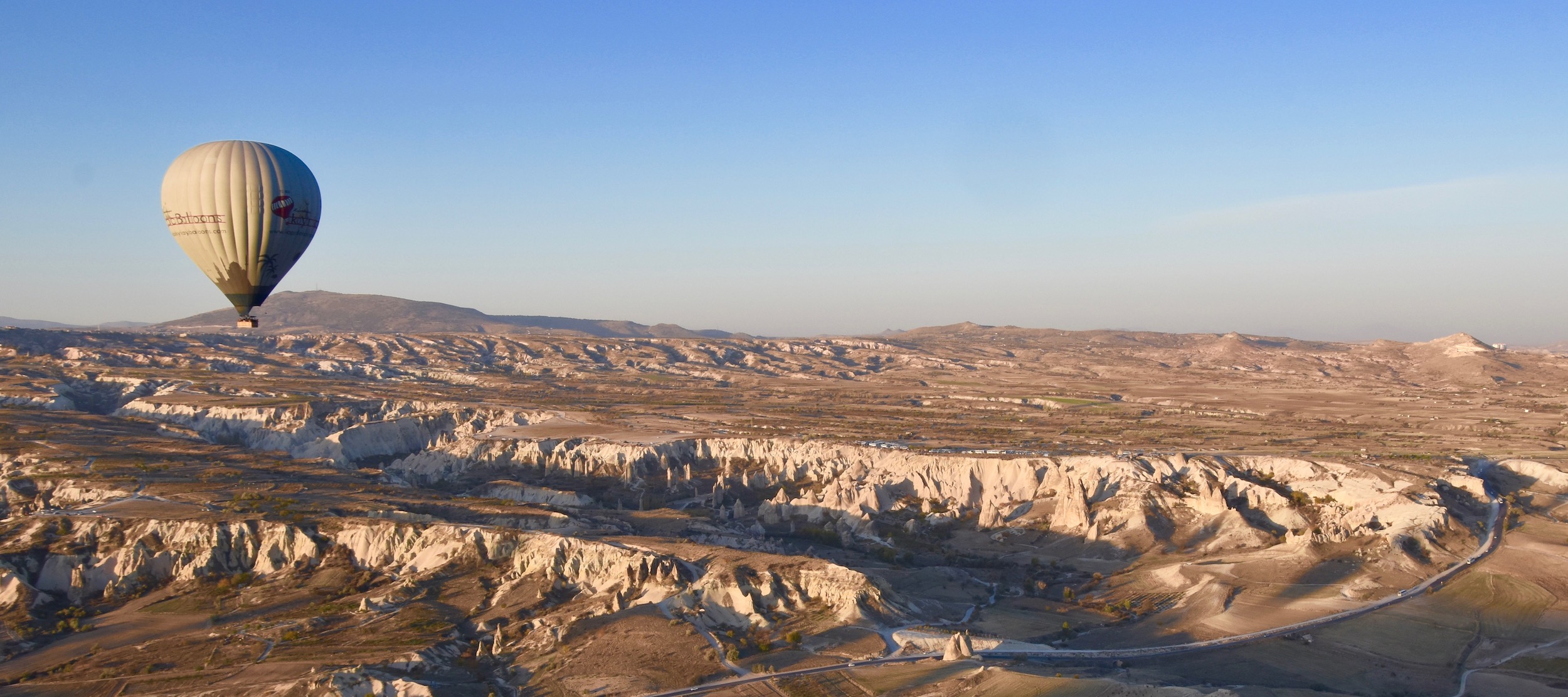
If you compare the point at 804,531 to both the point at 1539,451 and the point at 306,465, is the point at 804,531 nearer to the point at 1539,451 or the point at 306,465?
the point at 306,465

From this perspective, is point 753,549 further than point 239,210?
Yes

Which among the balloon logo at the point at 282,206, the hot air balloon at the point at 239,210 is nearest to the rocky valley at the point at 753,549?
the hot air balloon at the point at 239,210

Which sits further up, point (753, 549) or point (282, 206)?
point (282, 206)

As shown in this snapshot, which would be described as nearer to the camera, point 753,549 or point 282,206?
point 282,206

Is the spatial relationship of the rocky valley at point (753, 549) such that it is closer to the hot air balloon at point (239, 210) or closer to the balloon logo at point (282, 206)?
the hot air balloon at point (239, 210)

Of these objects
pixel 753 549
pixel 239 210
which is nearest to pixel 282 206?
pixel 239 210

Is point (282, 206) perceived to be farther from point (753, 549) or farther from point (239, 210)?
point (753, 549)
